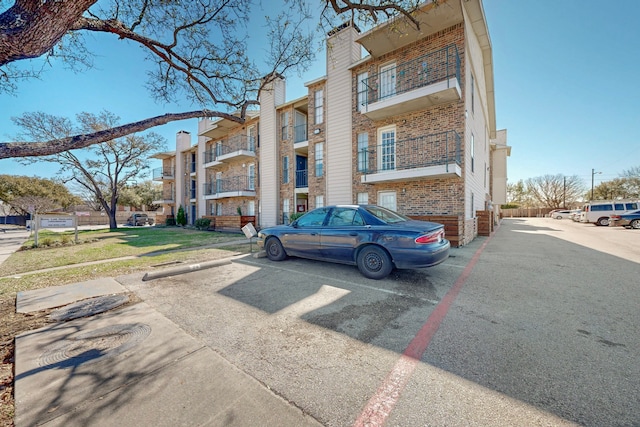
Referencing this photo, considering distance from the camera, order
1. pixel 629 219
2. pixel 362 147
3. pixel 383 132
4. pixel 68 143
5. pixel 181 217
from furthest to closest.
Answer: pixel 181 217
pixel 629 219
pixel 362 147
pixel 383 132
pixel 68 143

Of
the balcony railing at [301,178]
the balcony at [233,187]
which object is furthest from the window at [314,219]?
the balcony at [233,187]

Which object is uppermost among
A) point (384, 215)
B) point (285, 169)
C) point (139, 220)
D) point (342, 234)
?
point (285, 169)

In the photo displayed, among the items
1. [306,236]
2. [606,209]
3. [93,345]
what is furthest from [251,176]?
[606,209]

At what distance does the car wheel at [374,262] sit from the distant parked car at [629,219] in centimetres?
2344

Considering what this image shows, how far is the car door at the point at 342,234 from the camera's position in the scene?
5.28 metres

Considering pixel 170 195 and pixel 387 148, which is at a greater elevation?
pixel 387 148

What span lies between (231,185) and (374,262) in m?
17.1

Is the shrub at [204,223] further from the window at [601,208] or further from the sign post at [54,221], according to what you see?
the window at [601,208]

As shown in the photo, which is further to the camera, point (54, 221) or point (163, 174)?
point (163, 174)

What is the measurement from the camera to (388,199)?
38.2ft

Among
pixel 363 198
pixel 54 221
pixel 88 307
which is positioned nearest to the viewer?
pixel 88 307

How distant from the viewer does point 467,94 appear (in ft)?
33.6

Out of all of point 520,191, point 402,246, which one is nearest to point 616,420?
point 402,246

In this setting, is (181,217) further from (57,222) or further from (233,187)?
(57,222)
